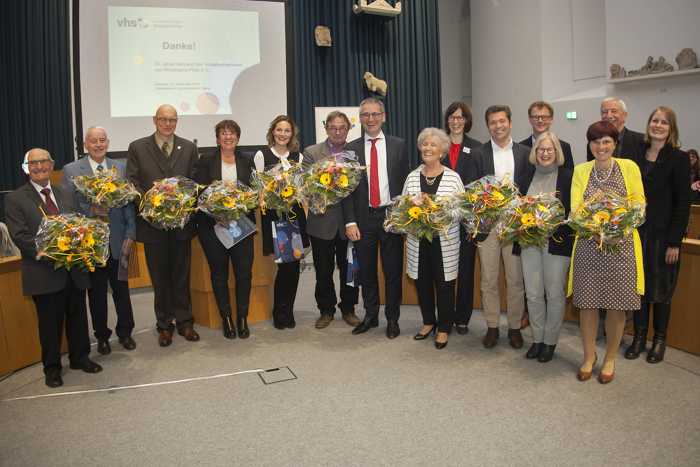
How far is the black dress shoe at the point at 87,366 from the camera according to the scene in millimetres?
3844

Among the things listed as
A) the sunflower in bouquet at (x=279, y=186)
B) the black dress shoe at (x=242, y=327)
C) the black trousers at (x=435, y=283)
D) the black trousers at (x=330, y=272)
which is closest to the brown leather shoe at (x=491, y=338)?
the black trousers at (x=435, y=283)

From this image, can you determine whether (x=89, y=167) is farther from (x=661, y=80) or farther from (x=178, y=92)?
(x=661, y=80)

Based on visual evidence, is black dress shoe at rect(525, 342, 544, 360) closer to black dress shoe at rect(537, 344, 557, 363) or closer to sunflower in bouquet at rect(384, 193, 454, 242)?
black dress shoe at rect(537, 344, 557, 363)

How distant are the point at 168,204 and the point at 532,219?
2.30m

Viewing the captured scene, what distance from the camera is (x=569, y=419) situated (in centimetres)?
299

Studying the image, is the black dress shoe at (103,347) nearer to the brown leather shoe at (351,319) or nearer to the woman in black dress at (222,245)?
the woman in black dress at (222,245)

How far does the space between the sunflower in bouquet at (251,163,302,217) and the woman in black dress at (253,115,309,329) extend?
210 millimetres

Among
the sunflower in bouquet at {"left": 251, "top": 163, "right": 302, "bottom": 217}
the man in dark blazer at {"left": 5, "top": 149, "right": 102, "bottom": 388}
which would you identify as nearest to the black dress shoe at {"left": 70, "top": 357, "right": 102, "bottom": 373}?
the man in dark blazer at {"left": 5, "top": 149, "right": 102, "bottom": 388}

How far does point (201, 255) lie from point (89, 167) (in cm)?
110

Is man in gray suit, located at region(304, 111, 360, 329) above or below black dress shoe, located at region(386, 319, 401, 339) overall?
above

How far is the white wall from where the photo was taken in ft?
33.3

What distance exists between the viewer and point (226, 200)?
402 cm

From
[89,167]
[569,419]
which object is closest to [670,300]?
[569,419]

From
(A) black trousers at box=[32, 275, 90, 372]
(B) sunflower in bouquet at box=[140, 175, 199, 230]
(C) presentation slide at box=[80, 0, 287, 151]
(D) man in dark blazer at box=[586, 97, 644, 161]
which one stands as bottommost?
(A) black trousers at box=[32, 275, 90, 372]
